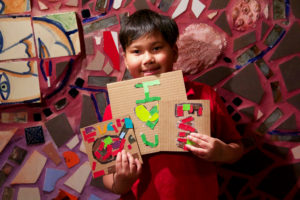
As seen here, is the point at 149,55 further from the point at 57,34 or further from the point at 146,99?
the point at 57,34

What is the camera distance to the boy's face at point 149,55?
86 cm

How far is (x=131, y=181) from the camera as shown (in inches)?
32.1

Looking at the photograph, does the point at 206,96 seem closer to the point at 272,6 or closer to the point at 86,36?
the point at 272,6

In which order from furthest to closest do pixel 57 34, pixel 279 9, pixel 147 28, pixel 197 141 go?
pixel 57 34 → pixel 279 9 → pixel 147 28 → pixel 197 141

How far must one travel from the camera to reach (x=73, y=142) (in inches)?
48.4

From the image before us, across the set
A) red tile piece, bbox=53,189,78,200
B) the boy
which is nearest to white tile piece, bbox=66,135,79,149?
red tile piece, bbox=53,189,78,200

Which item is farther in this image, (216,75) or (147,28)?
(216,75)

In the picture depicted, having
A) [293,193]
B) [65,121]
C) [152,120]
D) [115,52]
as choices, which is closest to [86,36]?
[115,52]

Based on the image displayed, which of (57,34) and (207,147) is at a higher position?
(57,34)

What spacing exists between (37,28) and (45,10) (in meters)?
0.10

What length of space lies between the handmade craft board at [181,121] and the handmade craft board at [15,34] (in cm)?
83

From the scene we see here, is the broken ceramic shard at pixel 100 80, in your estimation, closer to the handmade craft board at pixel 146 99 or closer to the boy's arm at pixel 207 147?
the handmade craft board at pixel 146 99

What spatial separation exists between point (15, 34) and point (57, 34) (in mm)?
216

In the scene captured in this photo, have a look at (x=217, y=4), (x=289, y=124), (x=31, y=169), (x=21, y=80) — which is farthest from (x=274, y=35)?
(x=31, y=169)
